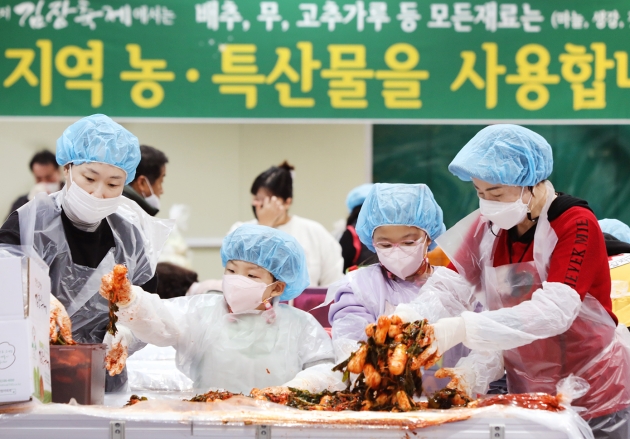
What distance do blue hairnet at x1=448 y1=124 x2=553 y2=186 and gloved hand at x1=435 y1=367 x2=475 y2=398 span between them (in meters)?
0.55

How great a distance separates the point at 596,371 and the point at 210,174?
4926 millimetres

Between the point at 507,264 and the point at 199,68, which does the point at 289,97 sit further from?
the point at 507,264

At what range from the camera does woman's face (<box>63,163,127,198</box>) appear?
2760 mm

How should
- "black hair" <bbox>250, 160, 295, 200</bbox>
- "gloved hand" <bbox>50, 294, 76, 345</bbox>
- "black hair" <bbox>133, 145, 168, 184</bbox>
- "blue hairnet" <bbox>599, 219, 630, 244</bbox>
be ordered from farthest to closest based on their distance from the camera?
1. "black hair" <bbox>250, 160, 295, 200</bbox>
2. "black hair" <bbox>133, 145, 168, 184</bbox>
3. "blue hairnet" <bbox>599, 219, 630, 244</bbox>
4. "gloved hand" <bbox>50, 294, 76, 345</bbox>

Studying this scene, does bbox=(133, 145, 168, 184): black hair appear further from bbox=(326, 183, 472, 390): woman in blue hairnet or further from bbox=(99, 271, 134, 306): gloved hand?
bbox=(99, 271, 134, 306): gloved hand

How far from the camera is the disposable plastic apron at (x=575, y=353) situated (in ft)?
7.72

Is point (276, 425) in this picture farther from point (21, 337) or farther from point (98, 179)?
point (98, 179)

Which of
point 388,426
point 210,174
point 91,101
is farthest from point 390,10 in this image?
point 388,426

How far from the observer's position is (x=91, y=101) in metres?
4.84

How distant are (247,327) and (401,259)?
0.54m

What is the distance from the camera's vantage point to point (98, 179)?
2.79m

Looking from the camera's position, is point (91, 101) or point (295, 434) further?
point (91, 101)

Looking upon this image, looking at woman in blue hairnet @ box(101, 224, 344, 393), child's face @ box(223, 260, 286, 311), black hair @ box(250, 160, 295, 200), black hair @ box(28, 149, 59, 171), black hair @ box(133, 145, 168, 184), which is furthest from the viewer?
black hair @ box(28, 149, 59, 171)

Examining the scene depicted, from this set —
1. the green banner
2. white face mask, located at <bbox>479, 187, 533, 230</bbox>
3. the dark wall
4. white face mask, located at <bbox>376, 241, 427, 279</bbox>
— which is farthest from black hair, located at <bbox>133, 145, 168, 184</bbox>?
the dark wall
